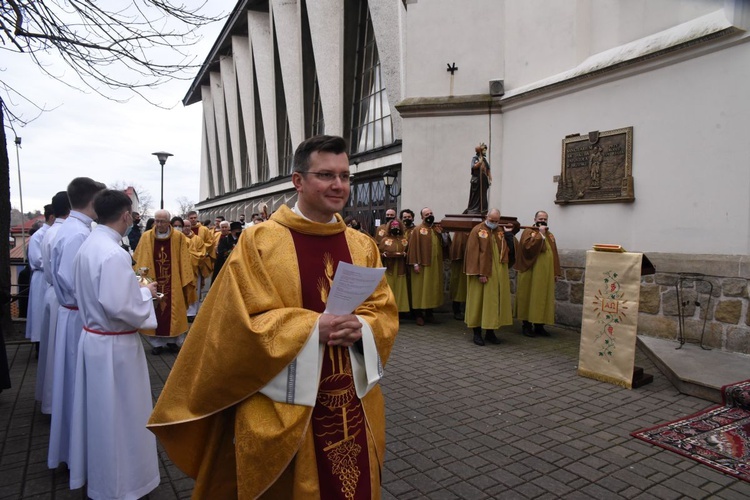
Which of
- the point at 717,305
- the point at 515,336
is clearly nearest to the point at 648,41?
the point at 717,305

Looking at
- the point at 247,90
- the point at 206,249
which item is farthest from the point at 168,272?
the point at 247,90

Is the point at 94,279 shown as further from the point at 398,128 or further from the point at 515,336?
the point at 398,128

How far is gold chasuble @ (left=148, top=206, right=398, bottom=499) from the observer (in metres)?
1.85

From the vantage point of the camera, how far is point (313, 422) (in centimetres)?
200

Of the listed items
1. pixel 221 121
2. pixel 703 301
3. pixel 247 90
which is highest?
pixel 247 90

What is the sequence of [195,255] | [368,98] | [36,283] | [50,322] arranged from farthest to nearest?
[368,98] < [195,255] < [36,283] < [50,322]

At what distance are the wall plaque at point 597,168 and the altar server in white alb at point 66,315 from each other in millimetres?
7472

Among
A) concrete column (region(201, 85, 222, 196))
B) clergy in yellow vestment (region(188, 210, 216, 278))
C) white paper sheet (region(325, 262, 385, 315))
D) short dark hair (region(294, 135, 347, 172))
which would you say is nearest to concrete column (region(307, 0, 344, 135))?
clergy in yellow vestment (region(188, 210, 216, 278))

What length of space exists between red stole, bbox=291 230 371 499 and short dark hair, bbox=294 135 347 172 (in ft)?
1.02

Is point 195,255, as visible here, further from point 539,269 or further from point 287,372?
point 287,372

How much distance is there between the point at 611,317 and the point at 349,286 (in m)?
4.80

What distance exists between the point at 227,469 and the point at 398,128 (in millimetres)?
15836

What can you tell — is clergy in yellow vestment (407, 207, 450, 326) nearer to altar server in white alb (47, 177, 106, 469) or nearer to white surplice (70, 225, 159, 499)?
altar server in white alb (47, 177, 106, 469)

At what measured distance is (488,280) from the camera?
7.50m
